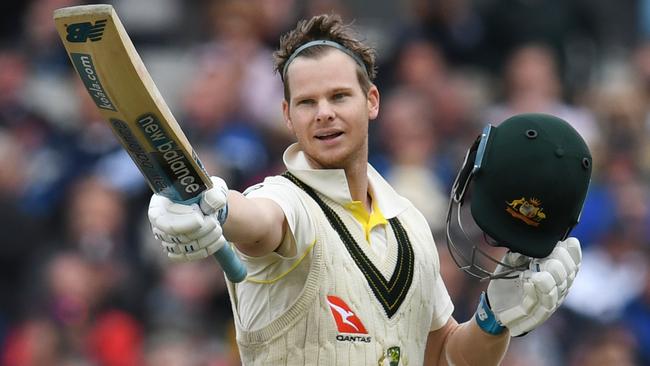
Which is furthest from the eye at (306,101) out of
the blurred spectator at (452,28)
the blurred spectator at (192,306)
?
the blurred spectator at (452,28)

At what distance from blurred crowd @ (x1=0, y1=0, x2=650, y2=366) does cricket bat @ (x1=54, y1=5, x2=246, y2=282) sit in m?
4.19

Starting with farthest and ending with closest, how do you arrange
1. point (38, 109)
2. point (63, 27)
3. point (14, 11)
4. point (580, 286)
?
point (14, 11)
point (38, 109)
point (580, 286)
point (63, 27)

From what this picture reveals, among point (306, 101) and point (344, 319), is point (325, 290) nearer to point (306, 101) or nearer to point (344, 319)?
point (344, 319)

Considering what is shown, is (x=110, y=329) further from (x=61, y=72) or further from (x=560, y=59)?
(x=560, y=59)

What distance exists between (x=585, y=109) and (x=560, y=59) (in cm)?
41

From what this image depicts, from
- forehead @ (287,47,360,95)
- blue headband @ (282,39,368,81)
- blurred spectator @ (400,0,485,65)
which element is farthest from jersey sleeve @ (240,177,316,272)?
blurred spectator @ (400,0,485,65)

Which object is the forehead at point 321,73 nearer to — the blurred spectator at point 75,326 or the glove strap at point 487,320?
the glove strap at point 487,320

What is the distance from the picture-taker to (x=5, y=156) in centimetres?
942

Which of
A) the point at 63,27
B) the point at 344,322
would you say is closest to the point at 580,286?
the point at 344,322

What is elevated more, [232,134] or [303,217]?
[303,217]

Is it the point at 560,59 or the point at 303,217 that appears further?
the point at 560,59

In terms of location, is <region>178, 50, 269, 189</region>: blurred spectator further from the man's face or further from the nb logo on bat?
the nb logo on bat

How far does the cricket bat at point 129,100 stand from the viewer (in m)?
4.09

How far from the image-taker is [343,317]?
195 inches
